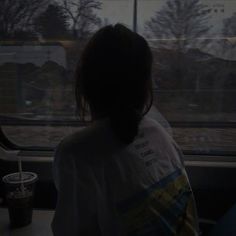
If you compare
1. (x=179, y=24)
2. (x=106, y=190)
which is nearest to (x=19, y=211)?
(x=106, y=190)

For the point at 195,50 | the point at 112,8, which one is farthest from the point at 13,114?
the point at 195,50

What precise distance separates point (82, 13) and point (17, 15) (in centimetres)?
37

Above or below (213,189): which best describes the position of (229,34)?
above

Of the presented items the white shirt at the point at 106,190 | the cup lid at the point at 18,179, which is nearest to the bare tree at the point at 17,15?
the cup lid at the point at 18,179

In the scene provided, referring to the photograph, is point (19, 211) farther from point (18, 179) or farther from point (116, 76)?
point (116, 76)

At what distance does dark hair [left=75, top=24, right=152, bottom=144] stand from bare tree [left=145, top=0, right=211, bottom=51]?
842mm

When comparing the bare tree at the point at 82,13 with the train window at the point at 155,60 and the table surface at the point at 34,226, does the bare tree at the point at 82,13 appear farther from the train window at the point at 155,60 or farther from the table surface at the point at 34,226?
the table surface at the point at 34,226

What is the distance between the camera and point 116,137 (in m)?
1.08

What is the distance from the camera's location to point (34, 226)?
1.58m

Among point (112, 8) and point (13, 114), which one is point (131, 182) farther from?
point (13, 114)

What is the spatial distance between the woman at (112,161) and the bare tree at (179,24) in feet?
2.74

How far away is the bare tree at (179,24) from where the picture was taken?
73.3 inches

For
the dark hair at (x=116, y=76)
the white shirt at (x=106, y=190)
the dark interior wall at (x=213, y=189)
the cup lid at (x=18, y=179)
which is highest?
the dark hair at (x=116, y=76)

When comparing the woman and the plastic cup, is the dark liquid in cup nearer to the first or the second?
the plastic cup
